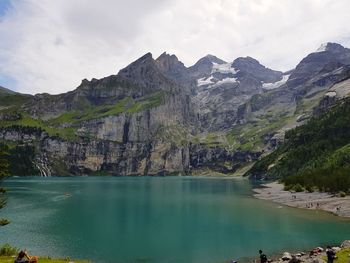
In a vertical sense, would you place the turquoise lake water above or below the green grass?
below

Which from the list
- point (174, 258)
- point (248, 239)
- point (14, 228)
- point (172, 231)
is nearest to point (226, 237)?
point (248, 239)

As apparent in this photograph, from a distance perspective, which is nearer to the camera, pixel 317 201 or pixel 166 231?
pixel 166 231

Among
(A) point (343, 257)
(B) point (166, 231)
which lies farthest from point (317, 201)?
(A) point (343, 257)

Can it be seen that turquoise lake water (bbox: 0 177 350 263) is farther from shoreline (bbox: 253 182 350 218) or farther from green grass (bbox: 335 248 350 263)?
green grass (bbox: 335 248 350 263)

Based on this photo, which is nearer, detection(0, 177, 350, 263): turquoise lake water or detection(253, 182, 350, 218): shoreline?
detection(0, 177, 350, 263): turquoise lake water

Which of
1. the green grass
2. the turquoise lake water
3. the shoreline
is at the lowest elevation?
the turquoise lake water

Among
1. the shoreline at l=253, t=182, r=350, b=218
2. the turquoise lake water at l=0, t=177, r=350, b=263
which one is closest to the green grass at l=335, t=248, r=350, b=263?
the turquoise lake water at l=0, t=177, r=350, b=263

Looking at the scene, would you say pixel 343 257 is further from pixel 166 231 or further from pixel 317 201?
pixel 317 201

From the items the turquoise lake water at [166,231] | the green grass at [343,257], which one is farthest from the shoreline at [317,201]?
the green grass at [343,257]

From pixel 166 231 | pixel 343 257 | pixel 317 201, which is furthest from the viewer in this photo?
pixel 317 201

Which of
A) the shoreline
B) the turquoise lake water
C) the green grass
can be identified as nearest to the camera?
the green grass

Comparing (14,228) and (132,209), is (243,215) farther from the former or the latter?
(14,228)

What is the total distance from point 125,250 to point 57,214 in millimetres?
A: 53836

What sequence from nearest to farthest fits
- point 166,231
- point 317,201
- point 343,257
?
point 343,257 → point 166,231 → point 317,201
